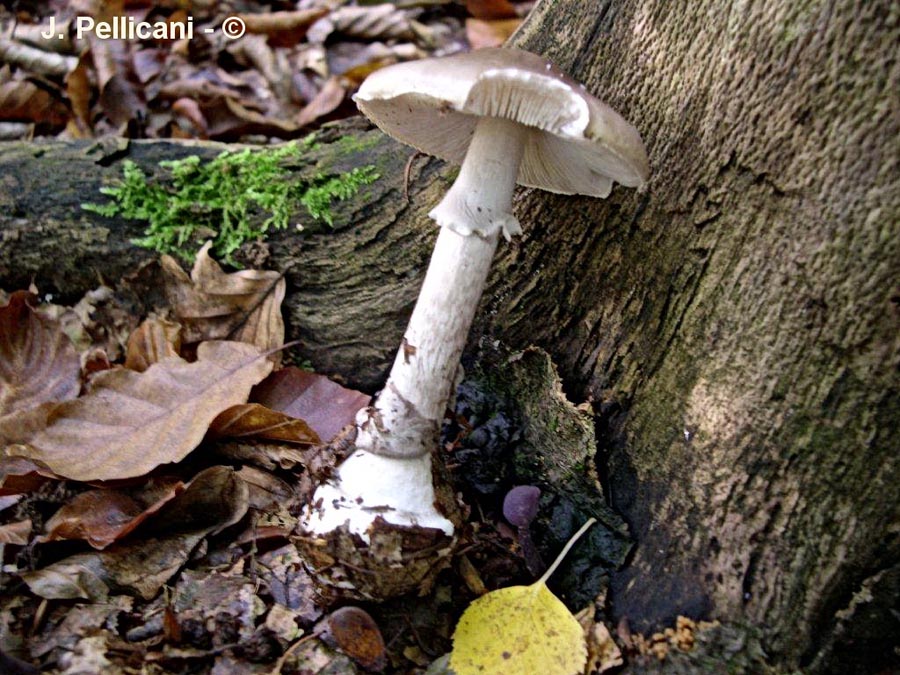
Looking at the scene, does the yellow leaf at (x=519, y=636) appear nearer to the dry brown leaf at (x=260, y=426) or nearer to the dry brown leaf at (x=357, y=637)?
the dry brown leaf at (x=357, y=637)

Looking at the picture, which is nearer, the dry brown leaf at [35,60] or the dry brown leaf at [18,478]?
the dry brown leaf at [18,478]

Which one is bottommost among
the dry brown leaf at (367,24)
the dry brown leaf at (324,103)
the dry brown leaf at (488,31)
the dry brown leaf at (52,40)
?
the dry brown leaf at (52,40)

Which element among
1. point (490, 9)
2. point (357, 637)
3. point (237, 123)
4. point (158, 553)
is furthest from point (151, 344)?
point (490, 9)

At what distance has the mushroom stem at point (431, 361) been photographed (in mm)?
1813

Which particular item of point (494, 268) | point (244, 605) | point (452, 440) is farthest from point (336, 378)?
point (244, 605)

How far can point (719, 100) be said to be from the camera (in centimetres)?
170

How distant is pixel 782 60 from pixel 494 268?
A: 102 centimetres

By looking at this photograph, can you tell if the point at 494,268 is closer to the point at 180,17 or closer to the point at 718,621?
the point at 718,621

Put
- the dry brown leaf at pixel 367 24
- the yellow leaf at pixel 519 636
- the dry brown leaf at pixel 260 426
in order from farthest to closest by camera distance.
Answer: the dry brown leaf at pixel 367 24
the dry brown leaf at pixel 260 426
the yellow leaf at pixel 519 636

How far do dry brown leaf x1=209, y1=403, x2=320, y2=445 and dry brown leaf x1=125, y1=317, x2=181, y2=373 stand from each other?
0.45 meters

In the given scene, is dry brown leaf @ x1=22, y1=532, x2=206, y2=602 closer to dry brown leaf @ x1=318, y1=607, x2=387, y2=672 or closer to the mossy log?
dry brown leaf @ x1=318, y1=607, x2=387, y2=672

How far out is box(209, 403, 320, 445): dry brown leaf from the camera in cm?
221

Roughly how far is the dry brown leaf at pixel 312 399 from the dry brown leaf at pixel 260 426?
96 mm

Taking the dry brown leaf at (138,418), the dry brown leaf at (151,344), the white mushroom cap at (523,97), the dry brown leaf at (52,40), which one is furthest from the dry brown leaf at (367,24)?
the white mushroom cap at (523,97)
